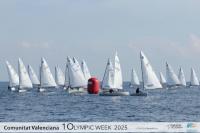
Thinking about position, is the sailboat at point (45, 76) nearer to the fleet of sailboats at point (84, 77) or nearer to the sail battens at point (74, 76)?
the fleet of sailboats at point (84, 77)

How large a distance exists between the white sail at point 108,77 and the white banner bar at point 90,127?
68.3 meters

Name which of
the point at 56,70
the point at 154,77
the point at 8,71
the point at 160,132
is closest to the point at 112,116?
the point at 160,132

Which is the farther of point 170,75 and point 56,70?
point 56,70

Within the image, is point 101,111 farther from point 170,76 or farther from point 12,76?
point 170,76

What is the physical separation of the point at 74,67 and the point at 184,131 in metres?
79.8

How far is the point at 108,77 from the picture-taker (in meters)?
98.8

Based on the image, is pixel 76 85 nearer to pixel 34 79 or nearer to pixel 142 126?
pixel 34 79

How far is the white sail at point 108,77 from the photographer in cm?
9844

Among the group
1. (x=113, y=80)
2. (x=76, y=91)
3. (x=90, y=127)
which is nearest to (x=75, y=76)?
(x=76, y=91)

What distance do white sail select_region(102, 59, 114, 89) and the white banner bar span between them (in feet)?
224

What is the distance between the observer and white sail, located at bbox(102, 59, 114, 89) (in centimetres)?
9844

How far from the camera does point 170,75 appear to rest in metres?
134

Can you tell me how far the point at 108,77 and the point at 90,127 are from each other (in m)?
69.6

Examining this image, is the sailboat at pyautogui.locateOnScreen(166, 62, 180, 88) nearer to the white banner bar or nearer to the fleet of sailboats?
the fleet of sailboats
